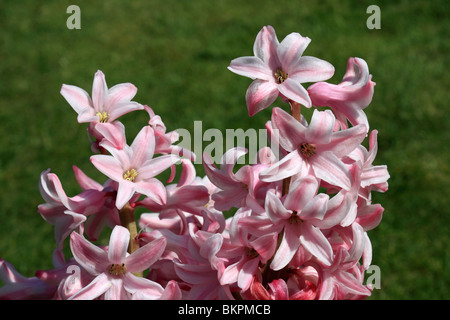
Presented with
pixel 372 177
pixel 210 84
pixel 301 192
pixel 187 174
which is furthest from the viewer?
pixel 210 84

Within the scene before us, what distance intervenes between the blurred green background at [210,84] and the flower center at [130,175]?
65.8 inches

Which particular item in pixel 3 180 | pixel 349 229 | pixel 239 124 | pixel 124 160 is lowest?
pixel 3 180

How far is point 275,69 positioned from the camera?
953 mm

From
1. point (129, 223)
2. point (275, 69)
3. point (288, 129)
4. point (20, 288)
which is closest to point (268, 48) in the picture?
point (275, 69)

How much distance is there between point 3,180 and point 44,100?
68cm

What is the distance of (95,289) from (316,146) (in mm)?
378

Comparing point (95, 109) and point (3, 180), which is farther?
point (3, 180)

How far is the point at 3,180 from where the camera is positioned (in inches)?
123

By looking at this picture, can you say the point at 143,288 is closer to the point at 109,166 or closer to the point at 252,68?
the point at 109,166

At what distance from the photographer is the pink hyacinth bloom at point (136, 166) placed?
36.3 inches

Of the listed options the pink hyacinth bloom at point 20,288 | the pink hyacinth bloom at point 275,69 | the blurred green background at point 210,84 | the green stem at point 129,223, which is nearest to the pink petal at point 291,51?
the pink hyacinth bloom at point 275,69

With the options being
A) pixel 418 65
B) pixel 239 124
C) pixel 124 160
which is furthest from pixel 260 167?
pixel 418 65

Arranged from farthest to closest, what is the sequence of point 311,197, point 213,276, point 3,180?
point 3,180 → point 213,276 → point 311,197
